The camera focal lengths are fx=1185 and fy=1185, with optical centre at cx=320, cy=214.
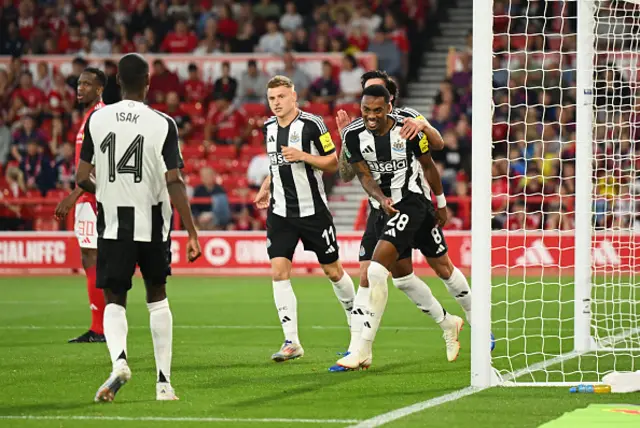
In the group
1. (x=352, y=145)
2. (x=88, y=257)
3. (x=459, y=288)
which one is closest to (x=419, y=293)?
(x=459, y=288)

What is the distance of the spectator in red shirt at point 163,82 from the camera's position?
78.7ft

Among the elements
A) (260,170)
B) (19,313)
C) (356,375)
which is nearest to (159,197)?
(356,375)

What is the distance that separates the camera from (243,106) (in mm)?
23656

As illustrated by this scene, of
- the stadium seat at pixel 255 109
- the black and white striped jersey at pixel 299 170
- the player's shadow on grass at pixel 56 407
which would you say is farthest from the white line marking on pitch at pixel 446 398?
the stadium seat at pixel 255 109

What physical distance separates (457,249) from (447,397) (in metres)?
11.7

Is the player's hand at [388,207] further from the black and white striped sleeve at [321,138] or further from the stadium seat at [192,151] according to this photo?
the stadium seat at [192,151]

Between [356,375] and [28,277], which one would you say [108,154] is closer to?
[356,375]

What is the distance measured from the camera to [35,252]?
787 inches

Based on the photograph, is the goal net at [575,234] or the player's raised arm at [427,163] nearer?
the player's raised arm at [427,163]

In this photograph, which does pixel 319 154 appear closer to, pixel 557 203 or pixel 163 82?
pixel 557 203

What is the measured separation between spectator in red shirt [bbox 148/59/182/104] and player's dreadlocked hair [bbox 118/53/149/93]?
17014 millimetres

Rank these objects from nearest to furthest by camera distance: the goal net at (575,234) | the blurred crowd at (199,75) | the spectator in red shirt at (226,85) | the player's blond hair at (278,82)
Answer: the goal net at (575,234), the player's blond hair at (278,82), the blurred crowd at (199,75), the spectator in red shirt at (226,85)

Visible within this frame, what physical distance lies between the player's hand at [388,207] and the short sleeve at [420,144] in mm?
441

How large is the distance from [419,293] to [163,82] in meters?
15.6
